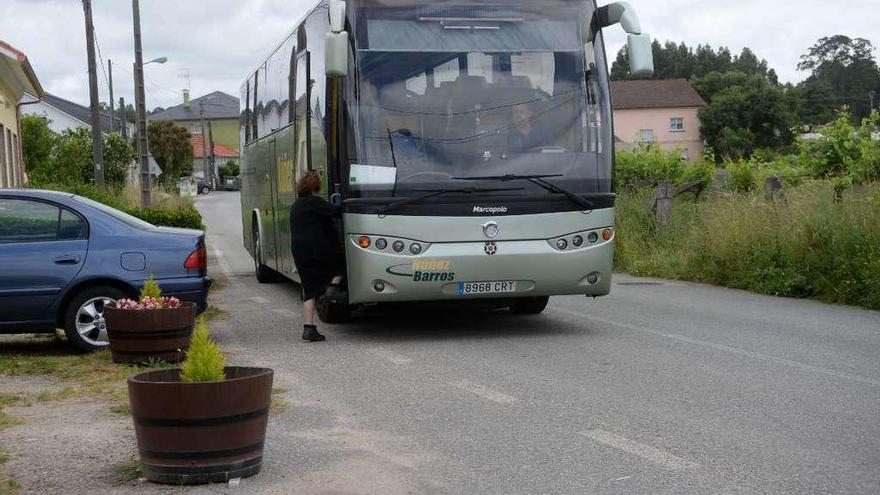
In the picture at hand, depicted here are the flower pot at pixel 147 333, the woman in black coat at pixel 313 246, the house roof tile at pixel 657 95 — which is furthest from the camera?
the house roof tile at pixel 657 95

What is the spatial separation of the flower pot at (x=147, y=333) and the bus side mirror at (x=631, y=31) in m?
4.71

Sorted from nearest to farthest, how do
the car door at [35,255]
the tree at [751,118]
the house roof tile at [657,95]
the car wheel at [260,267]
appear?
1. the car door at [35,255]
2. the car wheel at [260,267]
3. the tree at [751,118]
4. the house roof tile at [657,95]

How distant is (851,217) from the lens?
1577 centimetres

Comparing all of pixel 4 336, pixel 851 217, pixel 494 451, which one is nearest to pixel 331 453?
pixel 494 451

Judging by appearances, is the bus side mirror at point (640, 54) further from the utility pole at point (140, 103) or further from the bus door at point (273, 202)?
the utility pole at point (140, 103)

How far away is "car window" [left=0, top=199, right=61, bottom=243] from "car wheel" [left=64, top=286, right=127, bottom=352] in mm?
625

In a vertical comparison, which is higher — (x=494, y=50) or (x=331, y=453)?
(x=494, y=50)

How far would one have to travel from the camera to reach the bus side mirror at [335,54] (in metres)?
10.6

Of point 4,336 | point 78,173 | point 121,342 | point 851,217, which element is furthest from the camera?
point 78,173

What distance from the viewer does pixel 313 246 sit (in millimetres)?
11148

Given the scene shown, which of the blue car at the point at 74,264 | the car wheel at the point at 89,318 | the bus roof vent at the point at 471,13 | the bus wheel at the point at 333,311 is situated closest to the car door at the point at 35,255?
the blue car at the point at 74,264

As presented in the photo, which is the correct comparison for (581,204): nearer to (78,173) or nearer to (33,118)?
(78,173)

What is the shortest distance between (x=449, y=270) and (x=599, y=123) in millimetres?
2083

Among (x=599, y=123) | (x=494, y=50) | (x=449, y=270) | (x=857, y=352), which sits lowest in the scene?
(x=857, y=352)
